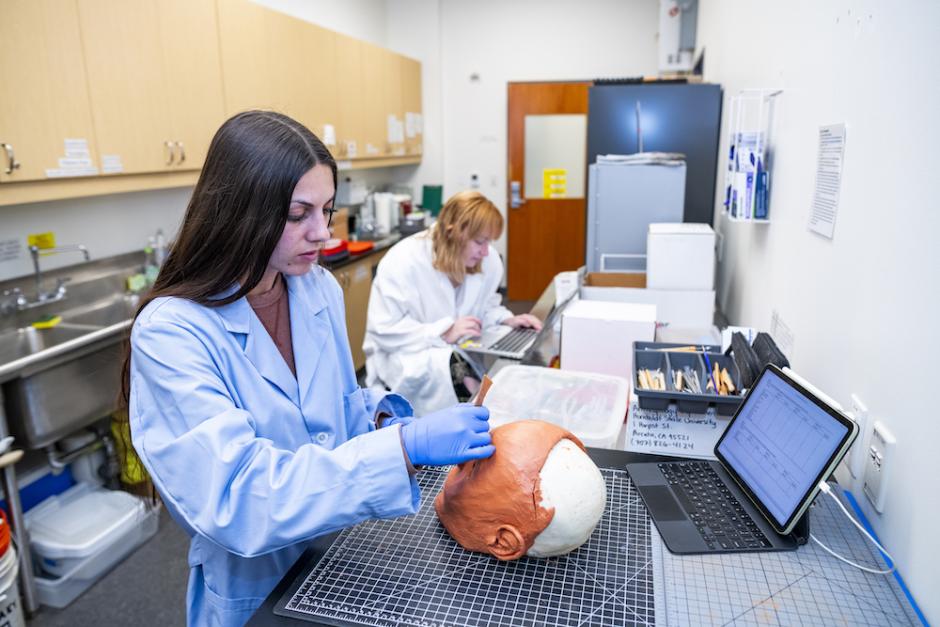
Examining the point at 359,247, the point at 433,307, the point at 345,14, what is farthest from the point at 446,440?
the point at 345,14

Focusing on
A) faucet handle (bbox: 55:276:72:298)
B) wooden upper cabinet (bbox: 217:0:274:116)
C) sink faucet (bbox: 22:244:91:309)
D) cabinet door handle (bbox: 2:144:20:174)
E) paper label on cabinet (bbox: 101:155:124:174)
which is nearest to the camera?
cabinet door handle (bbox: 2:144:20:174)

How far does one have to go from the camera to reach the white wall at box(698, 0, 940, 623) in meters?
0.84

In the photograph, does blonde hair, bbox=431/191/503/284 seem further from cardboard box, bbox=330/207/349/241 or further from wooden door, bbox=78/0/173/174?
cardboard box, bbox=330/207/349/241

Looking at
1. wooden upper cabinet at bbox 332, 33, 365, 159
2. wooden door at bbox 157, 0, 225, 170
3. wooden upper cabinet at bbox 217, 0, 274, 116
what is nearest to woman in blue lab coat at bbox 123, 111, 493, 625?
wooden door at bbox 157, 0, 225, 170

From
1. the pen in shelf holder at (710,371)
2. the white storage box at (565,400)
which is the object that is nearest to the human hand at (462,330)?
the white storage box at (565,400)

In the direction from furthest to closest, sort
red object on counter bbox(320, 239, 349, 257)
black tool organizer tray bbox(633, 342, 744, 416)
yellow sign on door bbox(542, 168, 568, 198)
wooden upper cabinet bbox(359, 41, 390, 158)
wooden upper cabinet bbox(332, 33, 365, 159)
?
1. yellow sign on door bbox(542, 168, 568, 198)
2. wooden upper cabinet bbox(359, 41, 390, 158)
3. wooden upper cabinet bbox(332, 33, 365, 159)
4. red object on counter bbox(320, 239, 349, 257)
5. black tool organizer tray bbox(633, 342, 744, 416)

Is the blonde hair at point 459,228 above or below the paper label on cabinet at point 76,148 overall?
below

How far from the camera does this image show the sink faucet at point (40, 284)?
240 centimetres

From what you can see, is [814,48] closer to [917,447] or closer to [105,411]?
[917,447]

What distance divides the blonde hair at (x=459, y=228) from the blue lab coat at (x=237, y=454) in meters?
1.17

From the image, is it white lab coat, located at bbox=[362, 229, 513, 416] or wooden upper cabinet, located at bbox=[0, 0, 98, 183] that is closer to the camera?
wooden upper cabinet, located at bbox=[0, 0, 98, 183]

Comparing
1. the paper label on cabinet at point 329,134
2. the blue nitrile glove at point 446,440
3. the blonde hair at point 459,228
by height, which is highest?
Answer: the paper label on cabinet at point 329,134

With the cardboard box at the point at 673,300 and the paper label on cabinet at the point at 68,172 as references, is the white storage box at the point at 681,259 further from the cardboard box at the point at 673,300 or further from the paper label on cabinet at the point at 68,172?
the paper label on cabinet at the point at 68,172

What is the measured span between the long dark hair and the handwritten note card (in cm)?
77
